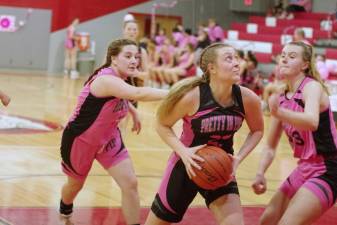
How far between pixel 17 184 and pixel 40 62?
1751 cm

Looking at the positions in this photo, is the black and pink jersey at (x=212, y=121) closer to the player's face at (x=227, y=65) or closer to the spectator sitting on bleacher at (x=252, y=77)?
the player's face at (x=227, y=65)

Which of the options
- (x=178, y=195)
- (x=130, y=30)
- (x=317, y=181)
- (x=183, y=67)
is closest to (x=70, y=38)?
(x=183, y=67)

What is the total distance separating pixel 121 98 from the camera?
17.9 feet

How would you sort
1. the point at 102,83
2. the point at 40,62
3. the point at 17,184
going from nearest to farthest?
the point at 102,83 < the point at 17,184 < the point at 40,62

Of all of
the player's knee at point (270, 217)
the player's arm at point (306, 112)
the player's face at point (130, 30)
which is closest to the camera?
the player's arm at point (306, 112)

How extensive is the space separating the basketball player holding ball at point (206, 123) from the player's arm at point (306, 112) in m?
0.35

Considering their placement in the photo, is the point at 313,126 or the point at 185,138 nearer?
the point at 313,126

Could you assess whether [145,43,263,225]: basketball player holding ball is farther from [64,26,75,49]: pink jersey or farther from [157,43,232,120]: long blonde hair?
[64,26,75,49]: pink jersey

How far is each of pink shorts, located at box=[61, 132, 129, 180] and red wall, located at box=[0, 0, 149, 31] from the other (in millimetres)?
19064

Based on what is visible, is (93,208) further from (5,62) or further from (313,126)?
(5,62)

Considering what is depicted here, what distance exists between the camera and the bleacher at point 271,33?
19.3m

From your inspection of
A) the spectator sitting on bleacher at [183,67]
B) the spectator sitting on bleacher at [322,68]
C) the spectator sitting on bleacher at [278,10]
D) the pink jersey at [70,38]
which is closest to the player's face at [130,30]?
the spectator sitting on bleacher at [322,68]

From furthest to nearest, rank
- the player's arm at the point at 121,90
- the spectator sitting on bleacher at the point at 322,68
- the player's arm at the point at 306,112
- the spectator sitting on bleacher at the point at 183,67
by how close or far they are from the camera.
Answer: the spectator sitting on bleacher at the point at 183,67 → the spectator sitting on bleacher at the point at 322,68 → the player's arm at the point at 121,90 → the player's arm at the point at 306,112

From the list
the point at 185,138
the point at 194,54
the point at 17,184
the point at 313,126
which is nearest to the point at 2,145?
the point at 17,184
